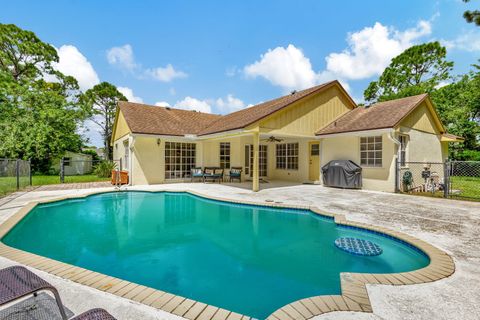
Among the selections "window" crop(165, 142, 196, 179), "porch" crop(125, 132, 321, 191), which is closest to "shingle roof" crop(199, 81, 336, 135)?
"porch" crop(125, 132, 321, 191)

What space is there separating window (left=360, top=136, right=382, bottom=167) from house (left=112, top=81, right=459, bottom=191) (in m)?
0.05

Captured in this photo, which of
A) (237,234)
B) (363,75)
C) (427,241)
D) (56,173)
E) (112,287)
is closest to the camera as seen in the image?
(112,287)

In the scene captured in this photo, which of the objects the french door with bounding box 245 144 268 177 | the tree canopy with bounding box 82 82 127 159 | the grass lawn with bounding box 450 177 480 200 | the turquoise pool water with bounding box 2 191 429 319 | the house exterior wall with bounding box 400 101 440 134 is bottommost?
the turquoise pool water with bounding box 2 191 429 319

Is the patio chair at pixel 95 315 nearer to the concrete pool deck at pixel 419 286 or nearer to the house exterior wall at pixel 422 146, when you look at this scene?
the concrete pool deck at pixel 419 286

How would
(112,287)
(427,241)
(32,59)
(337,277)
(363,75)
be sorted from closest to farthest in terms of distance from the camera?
1. (112,287)
2. (337,277)
3. (427,241)
4. (32,59)
5. (363,75)

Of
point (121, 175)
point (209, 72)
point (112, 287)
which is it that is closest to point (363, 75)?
point (209, 72)

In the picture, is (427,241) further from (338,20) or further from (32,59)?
(32,59)

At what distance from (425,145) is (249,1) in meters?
12.3

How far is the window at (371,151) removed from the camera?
11014 millimetres

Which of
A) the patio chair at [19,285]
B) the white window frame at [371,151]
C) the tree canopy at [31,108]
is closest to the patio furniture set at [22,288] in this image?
the patio chair at [19,285]

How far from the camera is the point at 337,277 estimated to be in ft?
12.0

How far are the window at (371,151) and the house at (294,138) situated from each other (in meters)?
0.05

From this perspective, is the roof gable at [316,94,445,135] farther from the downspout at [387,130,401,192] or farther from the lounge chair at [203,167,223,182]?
the lounge chair at [203,167,223,182]

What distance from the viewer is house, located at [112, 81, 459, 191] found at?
10.8m
